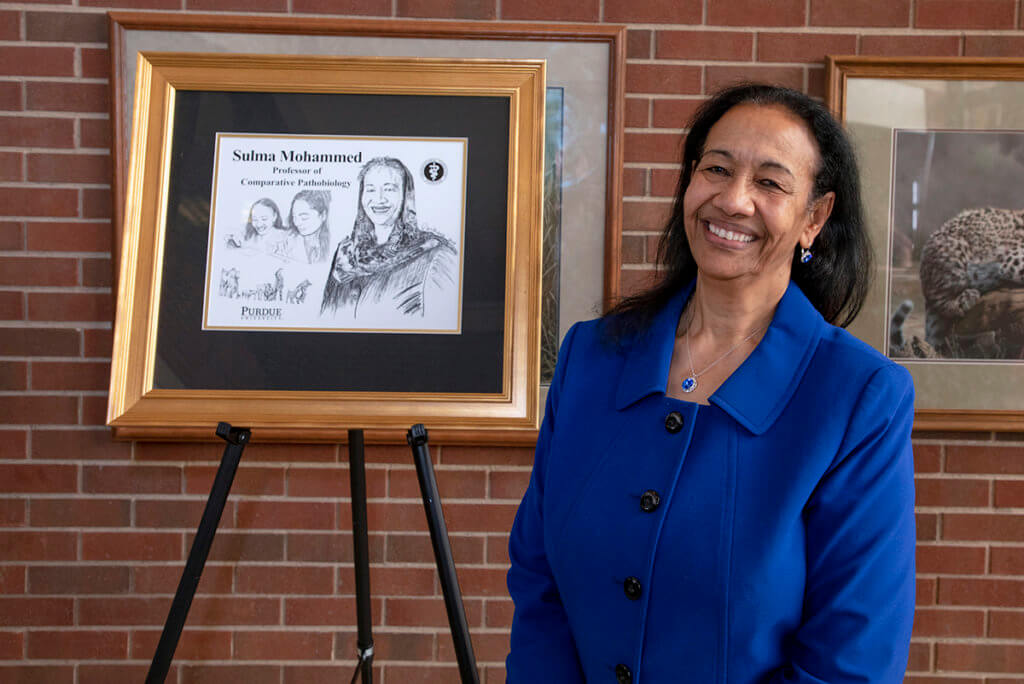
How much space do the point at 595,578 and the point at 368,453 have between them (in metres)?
0.97

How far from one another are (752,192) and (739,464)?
40 cm

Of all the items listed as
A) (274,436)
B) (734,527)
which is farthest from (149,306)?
(734,527)

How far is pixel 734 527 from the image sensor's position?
106cm

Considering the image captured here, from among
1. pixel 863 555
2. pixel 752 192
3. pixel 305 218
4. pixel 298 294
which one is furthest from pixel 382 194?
pixel 863 555

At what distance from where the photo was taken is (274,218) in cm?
161

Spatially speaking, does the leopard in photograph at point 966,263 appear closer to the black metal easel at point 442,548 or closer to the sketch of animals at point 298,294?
the black metal easel at point 442,548

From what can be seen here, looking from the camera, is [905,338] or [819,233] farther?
[905,338]

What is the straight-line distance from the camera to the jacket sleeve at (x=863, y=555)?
3.30 feet

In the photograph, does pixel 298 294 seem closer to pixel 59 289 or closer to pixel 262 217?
pixel 262 217

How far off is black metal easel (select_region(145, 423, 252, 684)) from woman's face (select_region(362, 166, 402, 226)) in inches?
20.5

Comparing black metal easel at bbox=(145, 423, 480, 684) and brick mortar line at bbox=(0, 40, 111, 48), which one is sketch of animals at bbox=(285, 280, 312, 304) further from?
brick mortar line at bbox=(0, 40, 111, 48)

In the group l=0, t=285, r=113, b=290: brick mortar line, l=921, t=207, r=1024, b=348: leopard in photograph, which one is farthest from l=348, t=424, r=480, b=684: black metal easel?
l=921, t=207, r=1024, b=348: leopard in photograph

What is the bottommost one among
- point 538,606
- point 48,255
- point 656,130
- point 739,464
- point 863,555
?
point 538,606

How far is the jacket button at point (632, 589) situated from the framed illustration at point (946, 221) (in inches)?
46.3
